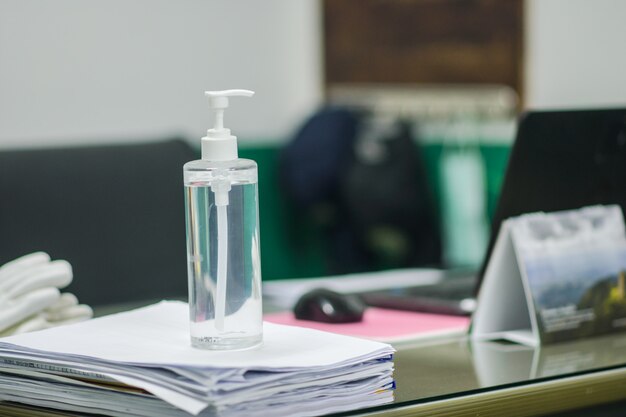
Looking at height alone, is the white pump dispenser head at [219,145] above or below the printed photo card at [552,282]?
above

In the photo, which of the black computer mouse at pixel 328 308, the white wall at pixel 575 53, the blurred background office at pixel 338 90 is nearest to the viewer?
the black computer mouse at pixel 328 308

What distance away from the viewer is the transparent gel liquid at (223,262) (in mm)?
987

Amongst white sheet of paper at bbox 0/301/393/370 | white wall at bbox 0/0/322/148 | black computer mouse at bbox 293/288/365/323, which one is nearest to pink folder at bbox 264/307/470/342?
black computer mouse at bbox 293/288/365/323

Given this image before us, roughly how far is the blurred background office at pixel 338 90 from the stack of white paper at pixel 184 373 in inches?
79.1

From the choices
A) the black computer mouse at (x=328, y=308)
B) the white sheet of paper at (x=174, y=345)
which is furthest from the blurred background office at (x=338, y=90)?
the white sheet of paper at (x=174, y=345)

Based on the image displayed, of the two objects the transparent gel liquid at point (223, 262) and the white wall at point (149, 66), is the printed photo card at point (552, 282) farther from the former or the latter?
the white wall at point (149, 66)

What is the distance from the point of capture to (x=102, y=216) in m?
1.78

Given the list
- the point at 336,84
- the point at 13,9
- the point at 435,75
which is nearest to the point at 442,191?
the point at 435,75

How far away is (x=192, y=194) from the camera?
1.00 m

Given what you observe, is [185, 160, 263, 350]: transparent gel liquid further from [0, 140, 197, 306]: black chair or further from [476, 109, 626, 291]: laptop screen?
[0, 140, 197, 306]: black chair

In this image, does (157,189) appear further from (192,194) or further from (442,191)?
(442,191)

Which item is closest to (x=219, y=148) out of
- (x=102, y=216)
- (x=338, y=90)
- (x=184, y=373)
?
(x=184, y=373)

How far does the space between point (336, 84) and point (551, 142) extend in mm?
2968

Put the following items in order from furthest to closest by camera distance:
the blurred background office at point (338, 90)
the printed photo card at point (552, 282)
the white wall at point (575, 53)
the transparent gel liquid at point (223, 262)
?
the blurred background office at point (338, 90)
the white wall at point (575, 53)
the printed photo card at point (552, 282)
the transparent gel liquid at point (223, 262)
